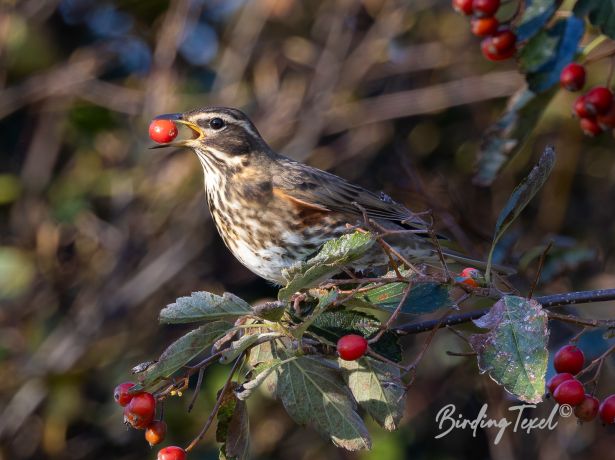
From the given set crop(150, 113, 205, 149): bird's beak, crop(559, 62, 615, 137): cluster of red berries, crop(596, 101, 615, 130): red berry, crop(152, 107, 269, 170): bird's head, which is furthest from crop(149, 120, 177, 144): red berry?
crop(596, 101, 615, 130): red berry

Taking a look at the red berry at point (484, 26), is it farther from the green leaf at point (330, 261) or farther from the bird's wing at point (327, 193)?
the green leaf at point (330, 261)

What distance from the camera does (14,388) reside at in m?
5.50

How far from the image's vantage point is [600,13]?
A: 3029mm

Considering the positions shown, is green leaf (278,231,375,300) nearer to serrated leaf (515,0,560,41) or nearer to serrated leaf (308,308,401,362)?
serrated leaf (308,308,401,362)

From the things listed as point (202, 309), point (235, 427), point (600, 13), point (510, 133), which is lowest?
point (235, 427)

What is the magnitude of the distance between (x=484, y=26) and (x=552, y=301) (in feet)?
3.84

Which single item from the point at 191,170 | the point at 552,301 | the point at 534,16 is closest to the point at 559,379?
the point at 552,301

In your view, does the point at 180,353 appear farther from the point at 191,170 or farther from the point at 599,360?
the point at 191,170

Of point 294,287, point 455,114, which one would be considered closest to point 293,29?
point 455,114

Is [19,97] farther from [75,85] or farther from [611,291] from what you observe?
[611,291]

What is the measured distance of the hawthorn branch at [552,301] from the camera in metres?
2.39

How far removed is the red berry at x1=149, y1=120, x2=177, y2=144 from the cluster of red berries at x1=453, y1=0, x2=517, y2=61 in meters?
1.27

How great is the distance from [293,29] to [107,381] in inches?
101

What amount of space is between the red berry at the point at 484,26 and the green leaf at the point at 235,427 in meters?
1.53
